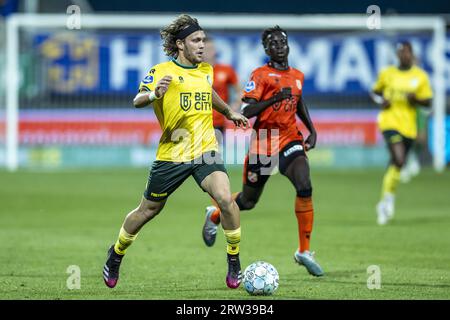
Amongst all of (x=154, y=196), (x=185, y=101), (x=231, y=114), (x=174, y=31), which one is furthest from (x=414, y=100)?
(x=154, y=196)

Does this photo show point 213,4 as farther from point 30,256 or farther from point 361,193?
point 30,256

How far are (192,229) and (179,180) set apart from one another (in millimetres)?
5754

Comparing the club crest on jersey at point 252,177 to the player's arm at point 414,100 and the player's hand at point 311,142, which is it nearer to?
the player's hand at point 311,142

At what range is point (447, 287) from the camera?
9656 mm

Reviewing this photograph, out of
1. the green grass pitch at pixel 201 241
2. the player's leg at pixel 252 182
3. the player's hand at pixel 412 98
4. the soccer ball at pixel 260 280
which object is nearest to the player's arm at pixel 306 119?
the player's leg at pixel 252 182

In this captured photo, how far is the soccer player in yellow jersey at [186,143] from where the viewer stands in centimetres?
948

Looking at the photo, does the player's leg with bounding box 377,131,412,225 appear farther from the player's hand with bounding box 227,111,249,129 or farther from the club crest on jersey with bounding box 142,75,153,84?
the club crest on jersey with bounding box 142,75,153,84

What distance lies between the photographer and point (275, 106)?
11375 mm

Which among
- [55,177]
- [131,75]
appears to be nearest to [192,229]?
[55,177]

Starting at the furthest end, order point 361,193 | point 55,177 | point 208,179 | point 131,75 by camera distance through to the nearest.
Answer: point 131,75
point 55,177
point 361,193
point 208,179

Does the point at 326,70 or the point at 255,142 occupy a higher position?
the point at 326,70

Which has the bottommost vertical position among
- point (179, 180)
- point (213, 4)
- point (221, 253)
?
point (221, 253)

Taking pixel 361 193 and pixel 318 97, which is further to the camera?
pixel 318 97

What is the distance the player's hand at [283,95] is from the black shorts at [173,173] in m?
1.92
